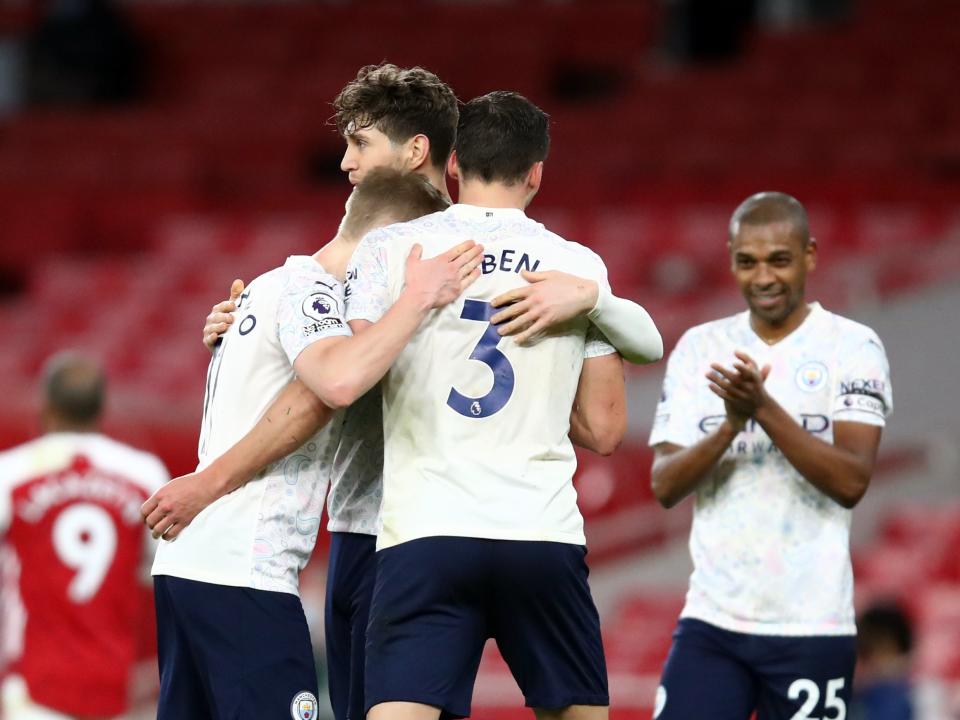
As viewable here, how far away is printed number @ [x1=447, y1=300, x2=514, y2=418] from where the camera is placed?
3811mm

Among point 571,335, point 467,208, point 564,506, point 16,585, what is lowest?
point 16,585

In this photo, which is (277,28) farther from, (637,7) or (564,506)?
(564,506)

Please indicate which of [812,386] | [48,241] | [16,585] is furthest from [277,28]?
[812,386]

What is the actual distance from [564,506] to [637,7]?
14367 millimetres

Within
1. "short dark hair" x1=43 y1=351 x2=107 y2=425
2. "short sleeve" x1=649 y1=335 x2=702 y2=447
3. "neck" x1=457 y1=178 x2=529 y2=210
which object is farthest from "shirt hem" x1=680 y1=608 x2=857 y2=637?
"short dark hair" x1=43 y1=351 x2=107 y2=425

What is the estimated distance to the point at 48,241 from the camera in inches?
640

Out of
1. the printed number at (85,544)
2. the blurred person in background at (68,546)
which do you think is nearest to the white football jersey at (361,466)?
the blurred person in background at (68,546)

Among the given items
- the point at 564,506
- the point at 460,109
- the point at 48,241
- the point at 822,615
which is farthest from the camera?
the point at 48,241

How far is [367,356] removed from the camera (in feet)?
12.2

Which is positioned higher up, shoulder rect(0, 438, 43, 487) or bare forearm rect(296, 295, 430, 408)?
bare forearm rect(296, 295, 430, 408)

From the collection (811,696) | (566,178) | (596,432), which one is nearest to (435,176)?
(596,432)

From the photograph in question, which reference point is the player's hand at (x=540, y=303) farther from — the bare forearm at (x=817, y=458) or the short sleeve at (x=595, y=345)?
the bare forearm at (x=817, y=458)

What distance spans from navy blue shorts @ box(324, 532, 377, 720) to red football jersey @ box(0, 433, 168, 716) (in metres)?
1.65

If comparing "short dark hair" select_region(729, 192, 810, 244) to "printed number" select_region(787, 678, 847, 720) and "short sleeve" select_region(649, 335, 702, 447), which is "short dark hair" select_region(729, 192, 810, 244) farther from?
"printed number" select_region(787, 678, 847, 720)
